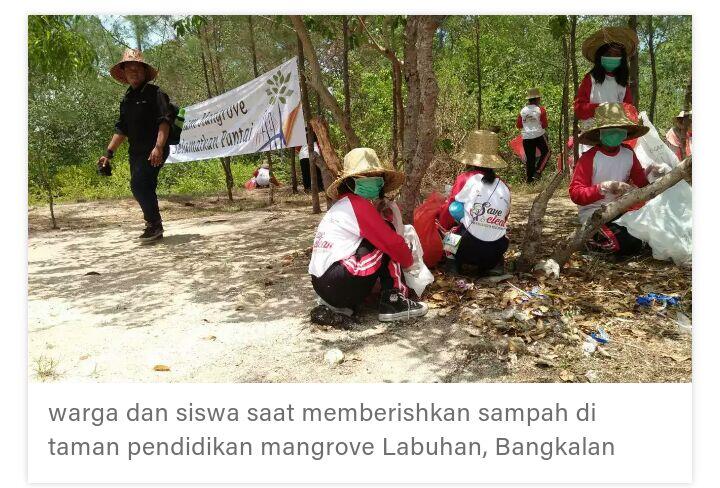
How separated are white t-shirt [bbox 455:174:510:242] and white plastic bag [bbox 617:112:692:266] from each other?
44.2 inches

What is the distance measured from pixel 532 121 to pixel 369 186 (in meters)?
5.94

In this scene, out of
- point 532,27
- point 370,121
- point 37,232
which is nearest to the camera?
A: point 37,232

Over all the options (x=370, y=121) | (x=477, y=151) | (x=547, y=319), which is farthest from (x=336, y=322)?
(x=370, y=121)

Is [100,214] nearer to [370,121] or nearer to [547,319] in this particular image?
[370,121]

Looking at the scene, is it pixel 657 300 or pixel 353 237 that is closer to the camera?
pixel 353 237

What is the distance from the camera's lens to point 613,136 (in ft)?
13.8

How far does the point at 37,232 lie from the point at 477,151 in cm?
587

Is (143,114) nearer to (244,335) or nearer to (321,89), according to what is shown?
(321,89)

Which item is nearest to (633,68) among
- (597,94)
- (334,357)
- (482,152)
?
(597,94)

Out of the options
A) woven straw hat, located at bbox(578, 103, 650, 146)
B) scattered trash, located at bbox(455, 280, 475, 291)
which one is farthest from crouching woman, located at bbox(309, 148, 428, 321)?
woven straw hat, located at bbox(578, 103, 650, 146)

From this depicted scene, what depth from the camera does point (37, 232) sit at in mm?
7098

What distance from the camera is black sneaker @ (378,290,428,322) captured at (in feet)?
11.0

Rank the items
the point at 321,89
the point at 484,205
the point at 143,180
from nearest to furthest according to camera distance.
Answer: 1. the point at 484,205
2. the point at 321,89
3. the point at 143,180

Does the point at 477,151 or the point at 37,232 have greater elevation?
the point at 477,151
